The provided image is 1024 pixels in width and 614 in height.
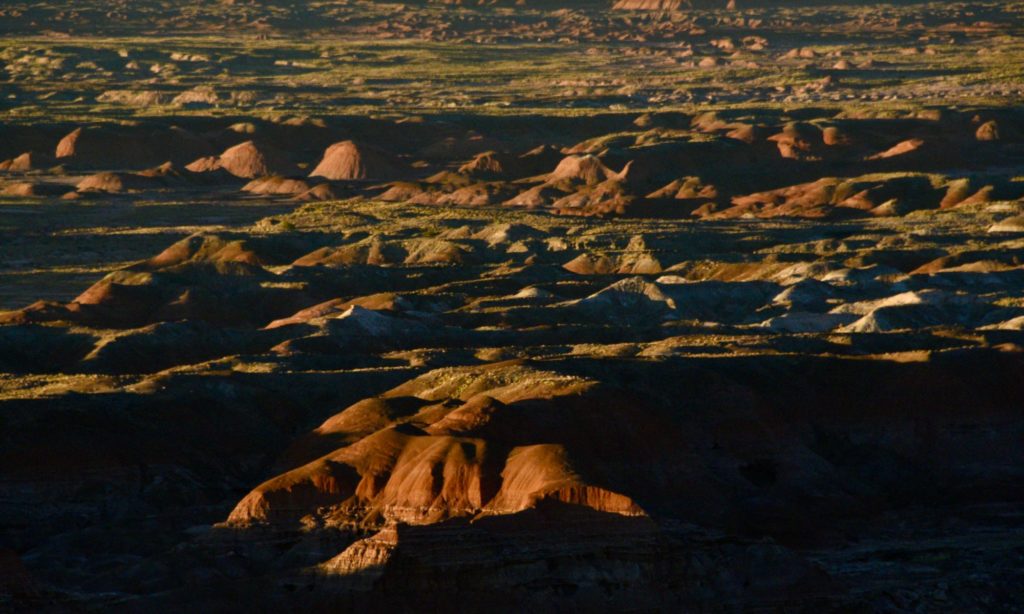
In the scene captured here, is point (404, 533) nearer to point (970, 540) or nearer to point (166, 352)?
point (970, 540)

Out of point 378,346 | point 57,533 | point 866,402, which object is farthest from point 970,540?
point 378,346

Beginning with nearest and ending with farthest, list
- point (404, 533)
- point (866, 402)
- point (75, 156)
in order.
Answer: point (404, 533) → point (866, 402) → point (75, 156)

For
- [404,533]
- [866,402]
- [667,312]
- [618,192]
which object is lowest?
[618,192]

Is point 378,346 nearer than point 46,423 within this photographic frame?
No

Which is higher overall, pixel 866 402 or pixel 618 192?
pixel 866 402

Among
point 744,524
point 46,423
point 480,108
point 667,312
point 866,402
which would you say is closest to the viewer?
point 744,524

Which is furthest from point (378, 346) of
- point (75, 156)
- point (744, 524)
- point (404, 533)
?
point (75, 156)

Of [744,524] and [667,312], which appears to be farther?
[667,312]

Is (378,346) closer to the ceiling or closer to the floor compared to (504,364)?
closer to the floor

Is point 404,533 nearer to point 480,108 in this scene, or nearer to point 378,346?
point 378,346
